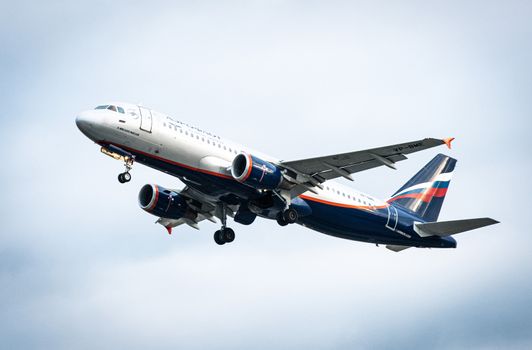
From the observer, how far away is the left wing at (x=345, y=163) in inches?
1783

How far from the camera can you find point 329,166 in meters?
48.1

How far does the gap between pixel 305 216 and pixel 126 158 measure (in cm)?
→ 1086

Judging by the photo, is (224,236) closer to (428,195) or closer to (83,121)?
(83,121)

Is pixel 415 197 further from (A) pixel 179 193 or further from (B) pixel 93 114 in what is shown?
(B) pixel 93 114

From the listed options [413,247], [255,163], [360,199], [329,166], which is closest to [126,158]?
[255,163]

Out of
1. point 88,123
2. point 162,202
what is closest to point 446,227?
point 162,202

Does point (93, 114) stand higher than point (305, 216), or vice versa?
point (93, 114)

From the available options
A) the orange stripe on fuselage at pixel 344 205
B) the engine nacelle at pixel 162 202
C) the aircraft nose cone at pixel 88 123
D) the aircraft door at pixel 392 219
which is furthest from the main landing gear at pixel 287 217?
the aircraft nose cone at pixel 88 123

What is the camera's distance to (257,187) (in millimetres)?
47156

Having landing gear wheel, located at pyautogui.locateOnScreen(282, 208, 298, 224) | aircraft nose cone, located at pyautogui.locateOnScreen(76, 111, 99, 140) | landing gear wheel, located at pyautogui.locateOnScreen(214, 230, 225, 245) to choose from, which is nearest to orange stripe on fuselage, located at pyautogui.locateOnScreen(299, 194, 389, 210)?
landing gear wheel, located at pyautogui.locateOnScreen(282, 208, 298, 224)

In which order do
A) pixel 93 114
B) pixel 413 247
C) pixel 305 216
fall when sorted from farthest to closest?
1. pixel 413 247
2. pixel 305 216
3. pixel 93 114

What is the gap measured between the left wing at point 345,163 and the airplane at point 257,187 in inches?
2.0

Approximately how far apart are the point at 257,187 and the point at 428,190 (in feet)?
51.3

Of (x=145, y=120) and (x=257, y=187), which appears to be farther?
(x=257, y=187)
